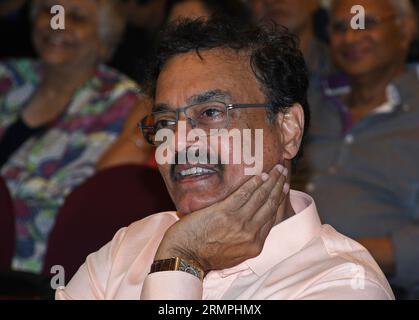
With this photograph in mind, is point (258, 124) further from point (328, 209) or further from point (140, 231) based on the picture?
point (328, 209)

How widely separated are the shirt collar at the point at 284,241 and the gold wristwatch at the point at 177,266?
130 mm

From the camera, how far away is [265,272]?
1.78 metres

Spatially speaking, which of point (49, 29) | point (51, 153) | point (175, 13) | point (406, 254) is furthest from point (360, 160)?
point (49, 29)

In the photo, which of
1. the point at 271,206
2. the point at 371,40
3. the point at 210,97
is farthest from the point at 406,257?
the point at 210,97

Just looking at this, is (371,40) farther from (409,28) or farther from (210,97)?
(210,97)

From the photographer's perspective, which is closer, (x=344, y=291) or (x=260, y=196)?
(x=344, y=291)

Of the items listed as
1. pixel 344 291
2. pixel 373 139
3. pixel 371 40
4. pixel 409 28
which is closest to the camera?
pixel 344 291

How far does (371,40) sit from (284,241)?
4.99 ft

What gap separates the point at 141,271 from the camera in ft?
6.25

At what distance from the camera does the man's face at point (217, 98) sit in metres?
1.83

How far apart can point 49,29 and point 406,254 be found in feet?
5.54

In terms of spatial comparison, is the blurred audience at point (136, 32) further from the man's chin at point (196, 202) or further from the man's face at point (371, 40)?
the man's chin at point (196, 202)

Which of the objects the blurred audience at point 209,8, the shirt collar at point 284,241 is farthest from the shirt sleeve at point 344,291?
the blurred audience at point 209,8

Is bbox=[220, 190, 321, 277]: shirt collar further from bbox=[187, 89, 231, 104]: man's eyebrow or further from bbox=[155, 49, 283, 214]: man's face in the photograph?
bbox=[187, 89, 231, 104]: man's eyebrow
